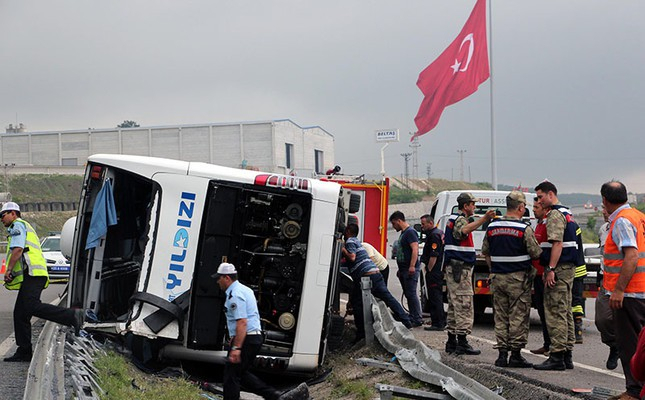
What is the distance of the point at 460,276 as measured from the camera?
10773mm

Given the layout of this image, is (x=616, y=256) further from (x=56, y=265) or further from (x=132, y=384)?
(x=56, y=265)

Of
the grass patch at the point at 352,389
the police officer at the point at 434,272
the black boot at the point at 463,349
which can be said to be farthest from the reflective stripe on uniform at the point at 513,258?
the police officer at the point at 434,272

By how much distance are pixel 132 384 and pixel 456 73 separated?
62.7 feet

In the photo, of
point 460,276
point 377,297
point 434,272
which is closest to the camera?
point 460,276

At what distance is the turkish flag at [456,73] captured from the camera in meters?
25.8

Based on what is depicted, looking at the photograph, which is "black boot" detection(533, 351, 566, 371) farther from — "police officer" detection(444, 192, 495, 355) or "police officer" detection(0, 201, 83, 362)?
"police officer" detection(0, 201, 83, 362)

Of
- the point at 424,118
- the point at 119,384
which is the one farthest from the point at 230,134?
the point at 119,384

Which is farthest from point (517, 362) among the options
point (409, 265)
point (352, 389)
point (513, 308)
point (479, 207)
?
point (479, 207)

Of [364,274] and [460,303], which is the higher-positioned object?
[364,274]

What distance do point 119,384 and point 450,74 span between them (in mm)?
19423

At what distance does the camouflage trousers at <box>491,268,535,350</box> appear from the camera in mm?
9547

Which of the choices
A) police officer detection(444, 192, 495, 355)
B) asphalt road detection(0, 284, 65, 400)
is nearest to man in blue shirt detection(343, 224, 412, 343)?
police officer detection(444, 192, 495, 355)

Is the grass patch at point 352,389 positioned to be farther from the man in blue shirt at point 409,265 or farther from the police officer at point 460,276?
the man in blue shirt at point 409,265

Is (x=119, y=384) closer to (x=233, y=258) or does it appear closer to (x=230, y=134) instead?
(x=233, y=258)
